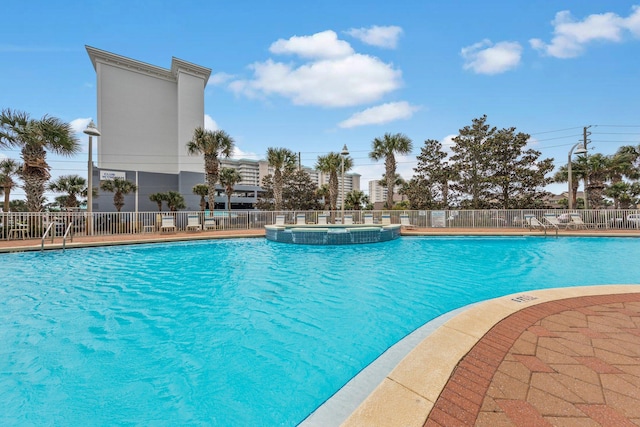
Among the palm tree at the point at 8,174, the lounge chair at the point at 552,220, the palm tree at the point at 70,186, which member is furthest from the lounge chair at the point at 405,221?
the palm tree at the point at 8,174

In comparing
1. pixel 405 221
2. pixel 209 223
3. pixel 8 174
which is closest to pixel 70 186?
pixel 8 174

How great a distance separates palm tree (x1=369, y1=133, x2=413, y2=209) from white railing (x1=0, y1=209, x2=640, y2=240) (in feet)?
20.1

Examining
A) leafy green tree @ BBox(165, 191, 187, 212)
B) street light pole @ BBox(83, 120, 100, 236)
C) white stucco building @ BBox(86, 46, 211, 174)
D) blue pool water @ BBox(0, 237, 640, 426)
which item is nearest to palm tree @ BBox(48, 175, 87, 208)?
leafy green tree @ BBox(165, 191, 187, 212)

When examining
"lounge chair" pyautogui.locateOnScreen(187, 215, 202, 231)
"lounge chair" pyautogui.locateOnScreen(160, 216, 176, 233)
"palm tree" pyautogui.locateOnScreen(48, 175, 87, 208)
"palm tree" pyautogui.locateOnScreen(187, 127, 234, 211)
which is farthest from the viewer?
"palm tree" pyautogui.locateOnScreen(48, 175, 87, 208)

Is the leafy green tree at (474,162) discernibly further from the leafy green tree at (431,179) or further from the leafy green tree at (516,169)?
the leafy green tree at (431,179)

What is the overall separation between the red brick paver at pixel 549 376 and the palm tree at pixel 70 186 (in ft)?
95.0

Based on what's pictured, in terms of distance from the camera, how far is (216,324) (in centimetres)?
363

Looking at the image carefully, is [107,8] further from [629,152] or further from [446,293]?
[629,152]

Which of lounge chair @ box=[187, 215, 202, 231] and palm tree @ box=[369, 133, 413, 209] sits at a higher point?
palm tree @ box=[369, 133, 413, 209]

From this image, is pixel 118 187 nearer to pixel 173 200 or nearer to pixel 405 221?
pixel 173 200

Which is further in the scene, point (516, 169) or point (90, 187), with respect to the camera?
point (516, 169)

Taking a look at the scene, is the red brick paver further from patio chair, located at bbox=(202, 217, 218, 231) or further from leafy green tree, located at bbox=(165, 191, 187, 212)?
leafy green tree, located at bbox=(165, 191, 187, 212)

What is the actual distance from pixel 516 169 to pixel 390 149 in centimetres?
940

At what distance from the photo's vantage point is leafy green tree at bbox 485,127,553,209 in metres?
20.3
